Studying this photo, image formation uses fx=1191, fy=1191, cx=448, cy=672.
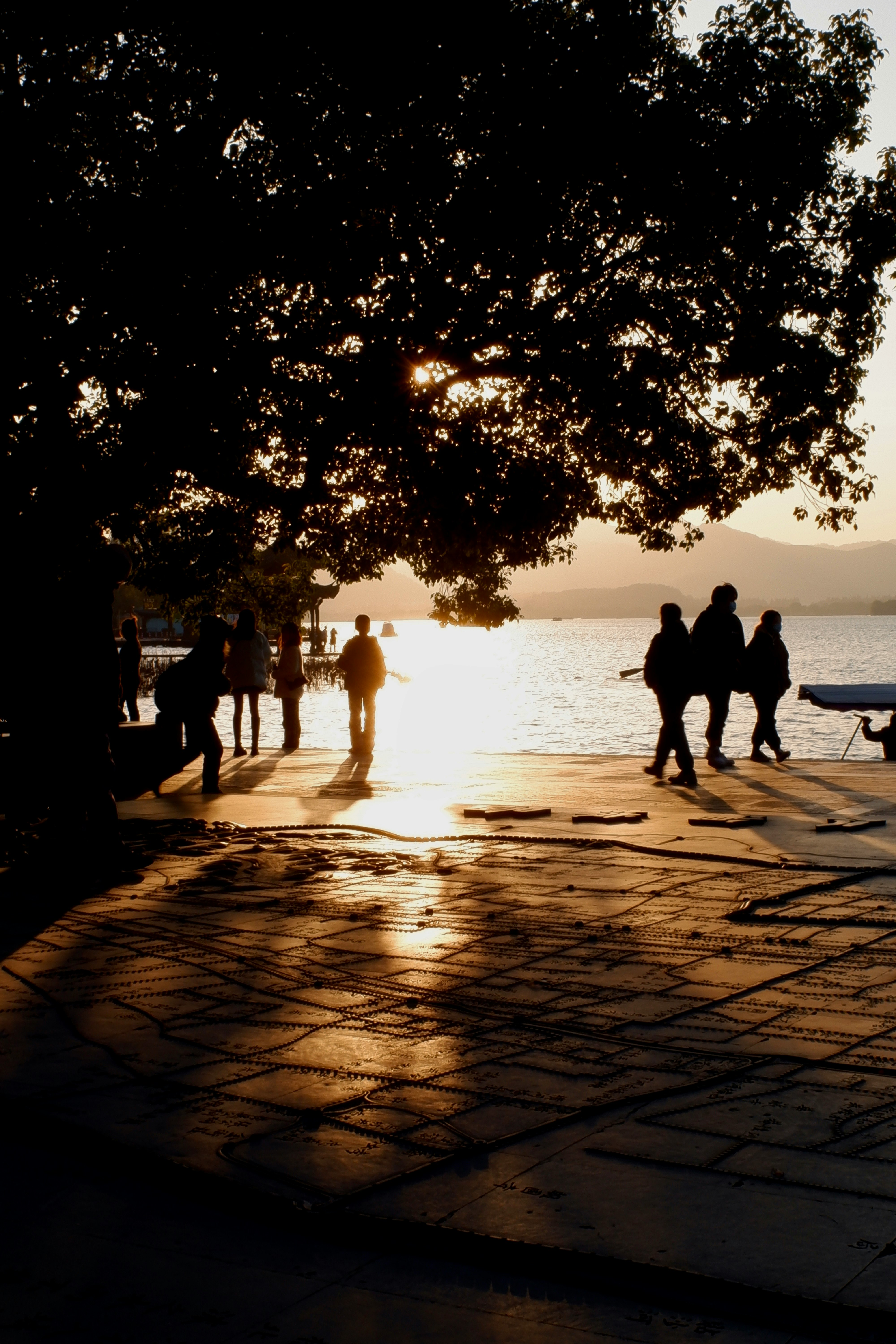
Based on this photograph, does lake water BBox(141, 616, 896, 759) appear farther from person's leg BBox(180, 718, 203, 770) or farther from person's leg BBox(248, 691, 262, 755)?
person's leg BBox(180, 718, 203, 770)

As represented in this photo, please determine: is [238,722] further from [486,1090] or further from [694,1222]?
[694,1222]

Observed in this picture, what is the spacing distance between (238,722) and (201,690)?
5.13 metres

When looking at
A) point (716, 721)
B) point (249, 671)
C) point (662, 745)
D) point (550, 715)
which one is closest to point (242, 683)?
point (249, 671)

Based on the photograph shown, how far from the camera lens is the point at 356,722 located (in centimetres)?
1495

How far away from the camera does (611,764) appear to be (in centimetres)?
1423

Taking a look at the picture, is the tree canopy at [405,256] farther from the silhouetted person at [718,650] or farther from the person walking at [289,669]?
the person walking at [289,669]

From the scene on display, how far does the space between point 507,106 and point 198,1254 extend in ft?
29.6

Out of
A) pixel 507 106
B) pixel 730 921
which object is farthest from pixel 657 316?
pixel 730 921

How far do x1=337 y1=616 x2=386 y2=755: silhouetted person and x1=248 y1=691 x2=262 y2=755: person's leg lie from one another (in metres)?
1.23

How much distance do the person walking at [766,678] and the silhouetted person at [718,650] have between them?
122 cm

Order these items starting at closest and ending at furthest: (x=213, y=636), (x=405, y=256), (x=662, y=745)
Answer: (x=405, y=256) < (x=213, y=636) < (x=662, y=745)

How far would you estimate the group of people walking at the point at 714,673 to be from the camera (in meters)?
12.1

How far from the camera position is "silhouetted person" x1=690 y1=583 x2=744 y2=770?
43.0 ft

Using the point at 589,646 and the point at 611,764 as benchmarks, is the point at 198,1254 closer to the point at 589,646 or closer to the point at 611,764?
the point at 611,764
